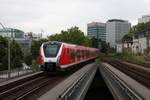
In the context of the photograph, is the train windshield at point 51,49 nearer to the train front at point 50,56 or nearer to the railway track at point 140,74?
the train front at point 50,56

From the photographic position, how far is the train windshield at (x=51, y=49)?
38.3m

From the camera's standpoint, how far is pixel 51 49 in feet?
126

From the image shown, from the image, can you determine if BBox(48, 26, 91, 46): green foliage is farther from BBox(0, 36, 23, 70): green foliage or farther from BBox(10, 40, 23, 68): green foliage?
BBox(10, 40, 23, 68): green foliage

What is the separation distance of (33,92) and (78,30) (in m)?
120

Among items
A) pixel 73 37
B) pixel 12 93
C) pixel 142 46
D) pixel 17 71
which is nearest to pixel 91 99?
pixel 12 93

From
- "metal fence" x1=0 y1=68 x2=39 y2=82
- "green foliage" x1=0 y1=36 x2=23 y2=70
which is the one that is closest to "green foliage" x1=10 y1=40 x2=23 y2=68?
"green foliage" x1=0 y1=36 x2=23 y2=70

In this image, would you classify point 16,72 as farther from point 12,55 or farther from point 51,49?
point 12,55

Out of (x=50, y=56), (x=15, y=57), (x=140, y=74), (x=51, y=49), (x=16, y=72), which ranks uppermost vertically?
(x=51, y=49)

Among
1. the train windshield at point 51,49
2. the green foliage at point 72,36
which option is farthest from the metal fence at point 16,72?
the green foliage at point 72,36

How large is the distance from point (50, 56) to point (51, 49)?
0.73 meters

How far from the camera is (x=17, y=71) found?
42.9 metres

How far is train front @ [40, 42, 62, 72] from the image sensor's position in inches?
1490

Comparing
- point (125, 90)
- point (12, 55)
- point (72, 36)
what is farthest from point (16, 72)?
point (72, 36)

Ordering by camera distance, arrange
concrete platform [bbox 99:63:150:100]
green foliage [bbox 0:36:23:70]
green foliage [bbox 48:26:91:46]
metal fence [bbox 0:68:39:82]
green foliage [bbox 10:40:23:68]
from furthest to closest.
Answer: green foliage [bbox 48:26:91:46] < green foliage [bbox 0:36:23:70] < green foliage [bbox 10:40:23:68] < metal fence [bbox 0:68:39:82] < concrete platform [bbox 99:63:150:100]
